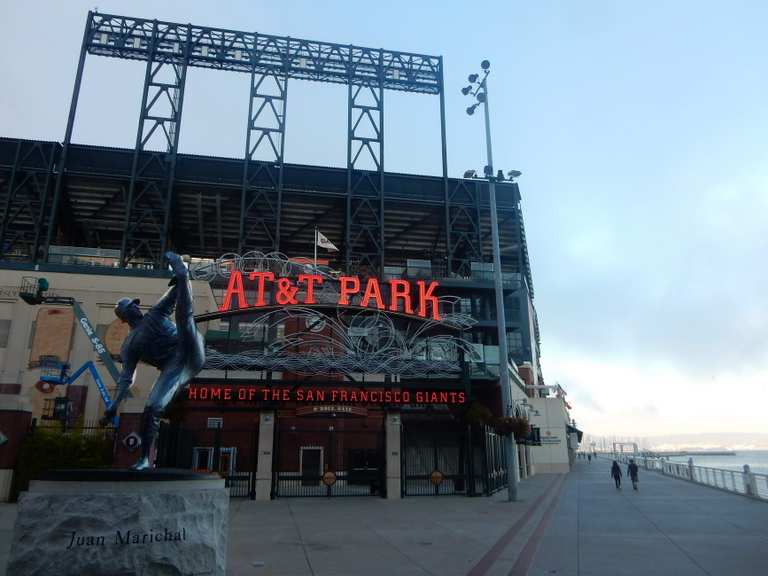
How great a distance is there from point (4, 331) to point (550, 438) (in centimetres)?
4875

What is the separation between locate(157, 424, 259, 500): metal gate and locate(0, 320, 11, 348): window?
38.7 ft

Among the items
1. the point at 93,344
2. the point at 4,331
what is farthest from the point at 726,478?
the point at 4,331

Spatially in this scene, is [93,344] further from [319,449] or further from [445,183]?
[445,183]

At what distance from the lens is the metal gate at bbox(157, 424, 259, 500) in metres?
23.8

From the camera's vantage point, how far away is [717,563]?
1029 cm

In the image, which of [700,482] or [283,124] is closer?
[700,482]

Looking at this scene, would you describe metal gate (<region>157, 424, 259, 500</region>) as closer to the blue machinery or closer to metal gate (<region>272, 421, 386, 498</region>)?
metal gate (<region>272, 421, 386, 498</region>)

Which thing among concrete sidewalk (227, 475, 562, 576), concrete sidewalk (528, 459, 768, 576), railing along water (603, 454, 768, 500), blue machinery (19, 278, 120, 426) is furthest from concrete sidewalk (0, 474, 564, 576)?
railing along water (603, 454, 768, 500)

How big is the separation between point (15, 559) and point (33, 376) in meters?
27.9

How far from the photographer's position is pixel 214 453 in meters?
23.7

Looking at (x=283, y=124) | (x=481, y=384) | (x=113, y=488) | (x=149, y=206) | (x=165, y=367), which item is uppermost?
(x=283, y=124)

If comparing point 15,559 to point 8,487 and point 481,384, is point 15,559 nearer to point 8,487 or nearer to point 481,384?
point 8,487

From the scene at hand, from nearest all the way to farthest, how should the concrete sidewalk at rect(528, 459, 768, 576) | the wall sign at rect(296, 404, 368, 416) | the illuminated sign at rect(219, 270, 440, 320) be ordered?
the concrete sidewalk at rect(528, 459, 768, 576), the illuminated sign at rect(219, 270, 440, 320), the wall sign at rect(296, 404, 368, 416)

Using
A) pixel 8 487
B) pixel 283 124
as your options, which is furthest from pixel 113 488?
pixel 283 124
